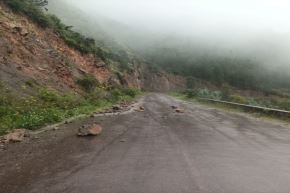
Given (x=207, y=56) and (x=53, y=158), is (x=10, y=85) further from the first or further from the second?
(x=207, y=56)

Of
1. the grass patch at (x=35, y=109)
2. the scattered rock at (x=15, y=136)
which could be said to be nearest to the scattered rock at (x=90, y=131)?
the scattered rock at (x=15, y=136)

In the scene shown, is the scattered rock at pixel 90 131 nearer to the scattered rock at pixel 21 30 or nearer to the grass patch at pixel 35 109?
the grass patch at pixel 35 109

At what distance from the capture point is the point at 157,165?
28.9 ft

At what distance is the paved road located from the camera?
7.14m

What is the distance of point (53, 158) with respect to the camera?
980 centimetres

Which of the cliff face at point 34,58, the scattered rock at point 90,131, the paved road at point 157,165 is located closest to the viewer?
the paved road at point 157,165

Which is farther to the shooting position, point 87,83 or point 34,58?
point 87,83

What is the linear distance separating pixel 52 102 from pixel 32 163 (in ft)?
41.2

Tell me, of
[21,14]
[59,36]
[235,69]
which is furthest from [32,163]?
[235,69]

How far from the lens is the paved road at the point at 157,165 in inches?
281

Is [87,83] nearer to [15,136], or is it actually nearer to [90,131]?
[90,131]

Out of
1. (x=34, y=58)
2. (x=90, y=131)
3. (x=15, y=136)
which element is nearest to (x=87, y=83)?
(x=34, y=58)

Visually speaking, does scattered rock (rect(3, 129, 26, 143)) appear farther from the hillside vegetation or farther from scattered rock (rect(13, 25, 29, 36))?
scattered rock (rect(13, 25, 29, 36))

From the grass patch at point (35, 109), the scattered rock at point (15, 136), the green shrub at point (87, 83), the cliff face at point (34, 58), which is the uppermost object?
the cliff face at point (34, 58)
